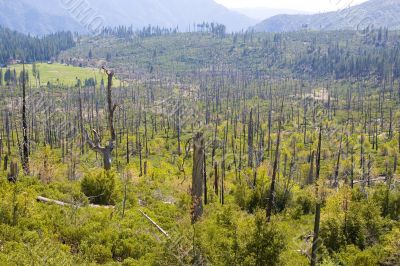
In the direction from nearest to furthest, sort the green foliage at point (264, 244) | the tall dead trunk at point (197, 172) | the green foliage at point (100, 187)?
the green foliage at point (264, 244)
the tall dead trunk at point (197, 172)
the green foliage at point (100, 187)

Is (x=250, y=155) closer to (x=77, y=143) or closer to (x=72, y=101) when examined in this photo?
(x=77, y=143)

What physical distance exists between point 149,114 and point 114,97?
2480 cm

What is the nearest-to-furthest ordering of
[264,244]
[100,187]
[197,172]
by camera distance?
[264,244]
[197,172]
[100,187]

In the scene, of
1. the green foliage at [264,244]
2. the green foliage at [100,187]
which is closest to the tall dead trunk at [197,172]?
the green foliage at [264,244]

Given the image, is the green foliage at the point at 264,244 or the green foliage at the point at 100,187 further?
the green foliage at the point at 100,187

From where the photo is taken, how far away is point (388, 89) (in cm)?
16662

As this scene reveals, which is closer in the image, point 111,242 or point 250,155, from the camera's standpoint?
point 111,242

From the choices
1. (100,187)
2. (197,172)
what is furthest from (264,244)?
(100,187)

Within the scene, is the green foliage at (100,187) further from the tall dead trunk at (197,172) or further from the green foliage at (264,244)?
the green foliage at (264,244)

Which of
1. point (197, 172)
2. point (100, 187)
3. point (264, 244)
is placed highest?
point (197, 172)

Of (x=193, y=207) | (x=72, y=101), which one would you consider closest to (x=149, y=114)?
(x=72, y=101)

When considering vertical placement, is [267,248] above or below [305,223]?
above

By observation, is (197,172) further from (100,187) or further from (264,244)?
(100,187)

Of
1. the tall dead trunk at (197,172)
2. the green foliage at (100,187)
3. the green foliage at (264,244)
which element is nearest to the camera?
the green foliage at (264,244)
